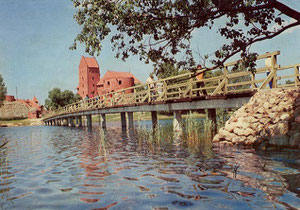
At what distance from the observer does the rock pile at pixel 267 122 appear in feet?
25.2

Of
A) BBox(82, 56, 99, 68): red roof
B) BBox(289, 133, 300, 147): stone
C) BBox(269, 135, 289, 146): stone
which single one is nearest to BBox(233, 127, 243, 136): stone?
BBox(269, 135, 289, 146): stone

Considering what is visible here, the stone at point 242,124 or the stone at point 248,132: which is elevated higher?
the stone at point 242,124

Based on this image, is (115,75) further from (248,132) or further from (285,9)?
(285,9)

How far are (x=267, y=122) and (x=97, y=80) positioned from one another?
8427 cm

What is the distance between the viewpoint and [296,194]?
3.90 m

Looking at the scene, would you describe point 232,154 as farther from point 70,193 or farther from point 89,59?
point 89,59

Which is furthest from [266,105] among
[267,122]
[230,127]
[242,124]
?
[230,127]

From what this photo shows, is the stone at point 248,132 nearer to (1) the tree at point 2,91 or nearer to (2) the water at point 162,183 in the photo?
(2) the water at point 162,183

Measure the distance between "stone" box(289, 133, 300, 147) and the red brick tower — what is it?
80709mm

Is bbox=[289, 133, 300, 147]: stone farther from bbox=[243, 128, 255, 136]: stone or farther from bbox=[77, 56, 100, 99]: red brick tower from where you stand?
bbox=[77, 56, 100, 99]: red brick tower

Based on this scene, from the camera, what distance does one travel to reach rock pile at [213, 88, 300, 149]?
7.69 m

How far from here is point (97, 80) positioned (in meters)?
90.1

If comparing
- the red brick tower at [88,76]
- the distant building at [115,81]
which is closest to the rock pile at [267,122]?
the distant building at [115,81]

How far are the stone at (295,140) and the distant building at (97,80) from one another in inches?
2675
